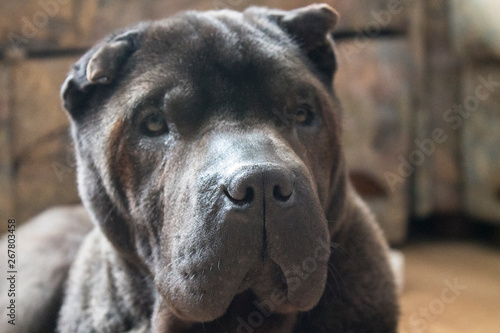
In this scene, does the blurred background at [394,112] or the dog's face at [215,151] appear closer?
the dog's face at [215,151]

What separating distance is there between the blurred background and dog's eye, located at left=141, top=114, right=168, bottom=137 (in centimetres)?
185

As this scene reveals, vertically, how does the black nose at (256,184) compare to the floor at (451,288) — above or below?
above

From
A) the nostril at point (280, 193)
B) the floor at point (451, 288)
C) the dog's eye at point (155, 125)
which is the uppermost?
the nostril at point (280, 193)

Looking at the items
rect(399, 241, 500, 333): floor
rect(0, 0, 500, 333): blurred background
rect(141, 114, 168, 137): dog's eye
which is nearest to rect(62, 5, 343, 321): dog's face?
rect(141, 114, 168, 137): dog's eye

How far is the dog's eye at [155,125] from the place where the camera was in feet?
5.18

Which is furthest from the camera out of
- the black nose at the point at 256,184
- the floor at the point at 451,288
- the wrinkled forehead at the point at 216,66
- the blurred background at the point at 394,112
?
the blurred background at the point at 394,112

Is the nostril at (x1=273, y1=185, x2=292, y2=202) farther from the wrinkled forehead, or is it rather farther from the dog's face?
the wrinkled forehead

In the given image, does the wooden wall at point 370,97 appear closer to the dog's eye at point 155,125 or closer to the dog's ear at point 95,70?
the dog's ear at point 95,70

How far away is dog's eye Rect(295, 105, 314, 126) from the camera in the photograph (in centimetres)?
166

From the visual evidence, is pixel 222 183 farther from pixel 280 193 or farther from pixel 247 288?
pixel 247 288

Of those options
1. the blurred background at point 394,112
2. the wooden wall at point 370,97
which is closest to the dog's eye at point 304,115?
the blurred background at point 394,112

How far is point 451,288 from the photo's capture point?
2.85m

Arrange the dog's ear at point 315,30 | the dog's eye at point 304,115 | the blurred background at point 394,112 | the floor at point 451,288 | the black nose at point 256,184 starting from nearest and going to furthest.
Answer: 1. the black nose at point 256,184
2. the dog's eye at point 304,115
3. the dog's ear at point 315,30
4. the floor at point 451,288
5. the blurred background at point 394,112

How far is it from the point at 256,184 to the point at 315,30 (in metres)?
0.78
